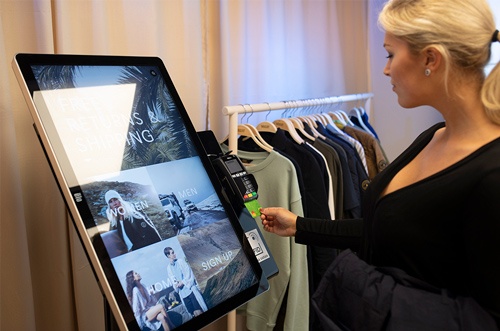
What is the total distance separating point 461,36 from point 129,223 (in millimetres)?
759

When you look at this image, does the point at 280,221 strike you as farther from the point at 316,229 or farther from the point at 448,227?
the point at 448,227

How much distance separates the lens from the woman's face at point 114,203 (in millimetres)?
Answer: 1036

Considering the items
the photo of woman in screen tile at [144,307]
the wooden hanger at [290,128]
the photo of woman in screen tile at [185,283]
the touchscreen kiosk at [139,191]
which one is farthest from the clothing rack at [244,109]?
the photo of woman in screen tile at [144,307]

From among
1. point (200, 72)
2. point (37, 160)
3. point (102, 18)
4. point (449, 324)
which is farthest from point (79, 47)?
point (449, 324)


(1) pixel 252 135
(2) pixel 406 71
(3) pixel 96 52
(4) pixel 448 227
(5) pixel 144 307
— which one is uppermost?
(3) pixel 96 52

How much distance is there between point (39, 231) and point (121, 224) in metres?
0.51

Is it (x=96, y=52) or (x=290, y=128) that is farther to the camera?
(x=290, y=128)

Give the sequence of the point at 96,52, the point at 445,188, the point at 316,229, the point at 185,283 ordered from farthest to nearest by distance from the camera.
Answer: the point at 96,52, the point at 316,229, the point at 185,283, the point at 445,188

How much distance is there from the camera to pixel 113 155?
1091mm

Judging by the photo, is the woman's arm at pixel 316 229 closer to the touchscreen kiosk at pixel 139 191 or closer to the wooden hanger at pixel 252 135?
the touchscreen kiosk at pixel 139 191

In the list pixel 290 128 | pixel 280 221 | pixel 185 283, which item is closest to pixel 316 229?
pixel 280 221

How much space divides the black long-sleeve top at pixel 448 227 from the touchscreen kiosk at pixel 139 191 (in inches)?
14.3

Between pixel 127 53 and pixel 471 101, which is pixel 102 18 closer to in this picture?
pixel 127 53

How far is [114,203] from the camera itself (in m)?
1.04
